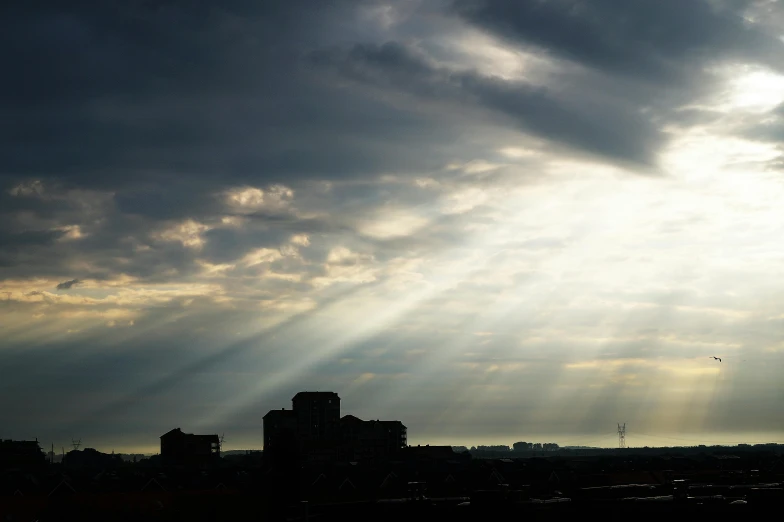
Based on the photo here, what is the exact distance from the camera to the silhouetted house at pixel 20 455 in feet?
572

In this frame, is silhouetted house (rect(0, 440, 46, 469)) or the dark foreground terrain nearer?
the dark foreground terrain

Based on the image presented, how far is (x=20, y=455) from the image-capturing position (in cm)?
18062

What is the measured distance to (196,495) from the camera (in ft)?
358

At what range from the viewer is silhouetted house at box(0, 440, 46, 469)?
17425 cm

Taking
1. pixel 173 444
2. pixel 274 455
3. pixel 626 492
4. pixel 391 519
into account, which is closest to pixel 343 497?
pixel 626 492

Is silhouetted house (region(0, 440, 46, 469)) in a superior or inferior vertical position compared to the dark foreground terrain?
superior

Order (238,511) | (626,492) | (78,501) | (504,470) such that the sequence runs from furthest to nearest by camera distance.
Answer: (504,470), (78,501), (238,511), (626,492)

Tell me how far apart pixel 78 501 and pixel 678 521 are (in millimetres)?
79541

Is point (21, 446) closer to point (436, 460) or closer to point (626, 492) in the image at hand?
point (436, 460)

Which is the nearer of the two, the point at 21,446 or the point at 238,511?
the point at 238,511

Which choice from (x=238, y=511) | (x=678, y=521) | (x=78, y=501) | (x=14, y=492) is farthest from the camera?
(x=14, y=492)

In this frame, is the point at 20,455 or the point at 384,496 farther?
the point at 20,455

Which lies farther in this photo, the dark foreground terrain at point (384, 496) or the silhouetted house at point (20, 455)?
the silhouetted house at point (20, 455)

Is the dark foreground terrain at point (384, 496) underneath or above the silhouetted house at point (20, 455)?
underneath
